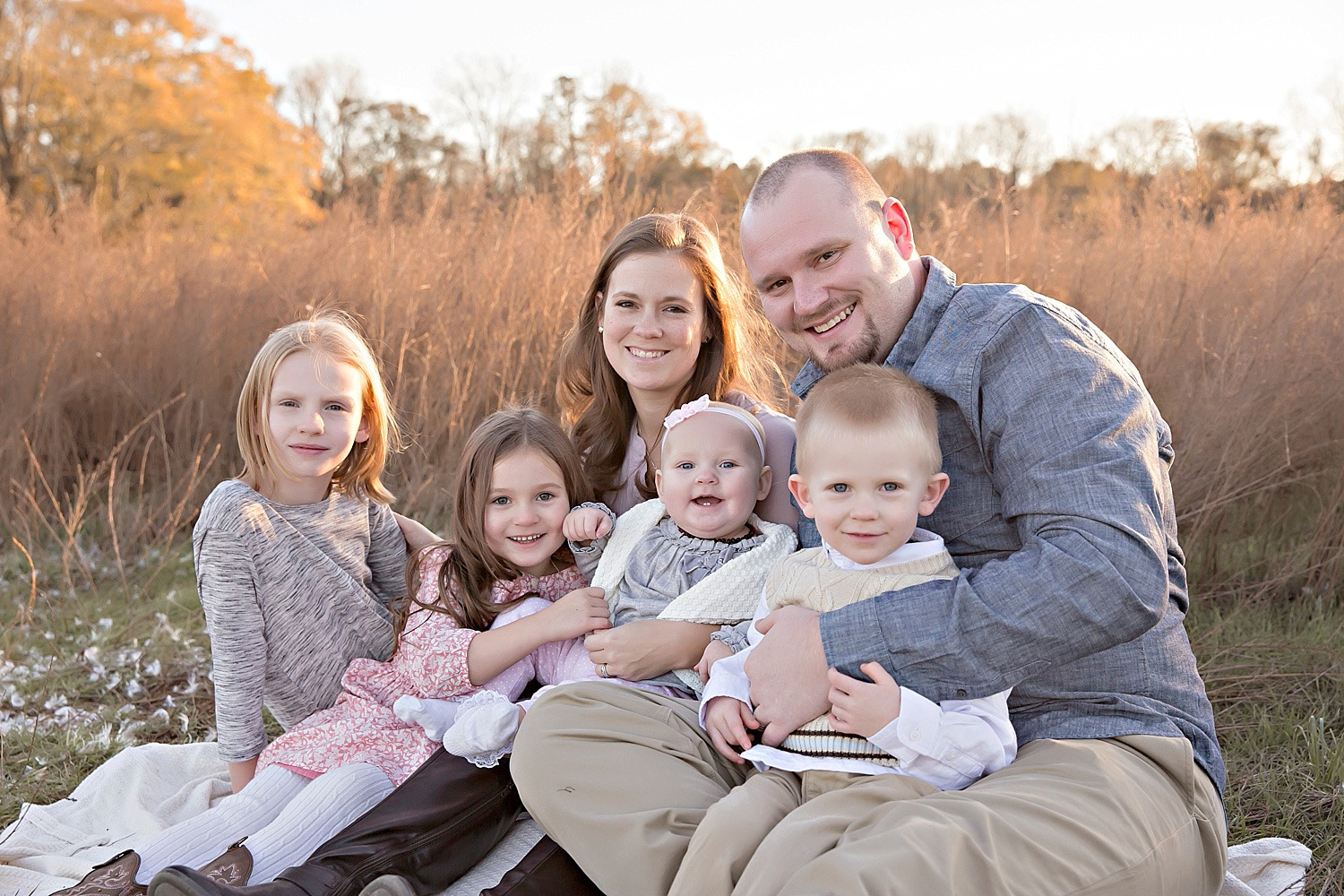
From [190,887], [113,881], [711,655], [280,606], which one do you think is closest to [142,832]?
[113,881]

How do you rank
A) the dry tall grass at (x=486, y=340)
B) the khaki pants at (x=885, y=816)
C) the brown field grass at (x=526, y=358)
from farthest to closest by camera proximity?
the dry tall grass at (x=486, y=340), the brown field grass at (x=526, y=358), the khaki pants at (x=885, y=816)

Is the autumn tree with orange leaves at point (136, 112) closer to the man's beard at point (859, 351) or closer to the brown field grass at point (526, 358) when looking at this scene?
the brown field grass at point (526, 358)

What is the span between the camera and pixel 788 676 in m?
2.25

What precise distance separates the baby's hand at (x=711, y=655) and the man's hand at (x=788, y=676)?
0.21 meters

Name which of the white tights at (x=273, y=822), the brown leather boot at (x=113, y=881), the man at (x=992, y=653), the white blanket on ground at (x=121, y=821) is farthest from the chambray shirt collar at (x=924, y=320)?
the brown leather boot at (x=113, y=881)

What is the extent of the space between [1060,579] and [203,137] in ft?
68.9

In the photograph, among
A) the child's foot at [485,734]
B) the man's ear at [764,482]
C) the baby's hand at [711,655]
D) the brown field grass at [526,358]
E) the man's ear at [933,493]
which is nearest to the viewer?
the man's ear at [933,493]

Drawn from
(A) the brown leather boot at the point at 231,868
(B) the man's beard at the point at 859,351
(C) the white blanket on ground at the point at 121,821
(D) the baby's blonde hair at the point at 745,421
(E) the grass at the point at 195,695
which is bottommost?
(E) the grass at the point at 195,695

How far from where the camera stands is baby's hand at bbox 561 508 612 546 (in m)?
3.08

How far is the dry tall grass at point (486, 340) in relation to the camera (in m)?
4.68

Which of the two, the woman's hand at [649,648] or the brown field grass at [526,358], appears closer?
the woman's hand at [649,648]

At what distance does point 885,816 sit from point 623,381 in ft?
6.62

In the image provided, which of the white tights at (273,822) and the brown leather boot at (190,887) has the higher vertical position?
the brown leather boot at (190,887)

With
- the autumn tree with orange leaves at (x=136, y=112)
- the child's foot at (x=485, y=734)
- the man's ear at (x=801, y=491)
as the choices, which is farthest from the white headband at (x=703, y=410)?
the autumn tree with orange leaves at (x=136, y=112)
